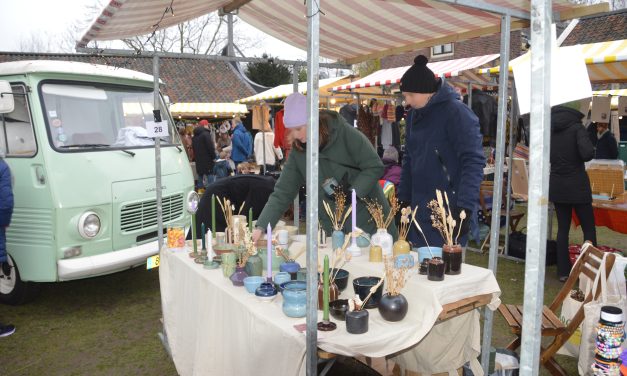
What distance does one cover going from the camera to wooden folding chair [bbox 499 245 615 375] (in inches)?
109

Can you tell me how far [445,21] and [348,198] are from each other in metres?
1.41

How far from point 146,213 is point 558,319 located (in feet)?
11.8

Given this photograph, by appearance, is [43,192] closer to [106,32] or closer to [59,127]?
[59,127]

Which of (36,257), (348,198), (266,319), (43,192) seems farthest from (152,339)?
(266,319)

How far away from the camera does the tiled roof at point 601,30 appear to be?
1828 centimetres

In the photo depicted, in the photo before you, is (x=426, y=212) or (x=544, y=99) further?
(x=426, y=212)

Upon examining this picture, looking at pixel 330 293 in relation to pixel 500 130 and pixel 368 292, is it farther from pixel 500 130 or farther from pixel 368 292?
pixel 500 130

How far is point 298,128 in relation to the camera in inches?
Answer: 114

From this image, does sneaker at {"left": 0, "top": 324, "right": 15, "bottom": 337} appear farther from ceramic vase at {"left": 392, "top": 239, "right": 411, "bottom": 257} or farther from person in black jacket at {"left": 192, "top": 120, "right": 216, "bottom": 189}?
person in black jacket at {"left": 192, "top": 120, "right": 216, "bottom": 189}

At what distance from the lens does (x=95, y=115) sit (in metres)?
4.59

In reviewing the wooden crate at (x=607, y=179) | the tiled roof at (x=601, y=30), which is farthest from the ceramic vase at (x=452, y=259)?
the tiled roof at (x=601, y=30)

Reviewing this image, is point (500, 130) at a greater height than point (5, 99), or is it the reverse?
point (5, 99)

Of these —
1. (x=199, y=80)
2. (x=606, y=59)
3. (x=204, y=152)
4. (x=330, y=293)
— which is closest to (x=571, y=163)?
(x=606, y=59)

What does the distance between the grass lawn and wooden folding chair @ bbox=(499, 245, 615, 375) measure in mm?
564
